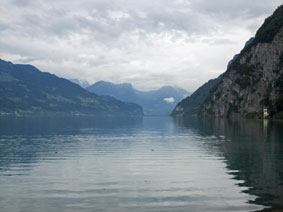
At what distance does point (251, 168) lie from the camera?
4172 cm

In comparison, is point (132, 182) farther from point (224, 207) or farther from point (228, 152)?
point (228, 152)

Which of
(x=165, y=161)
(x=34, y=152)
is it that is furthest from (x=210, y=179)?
(x=34, y=152)

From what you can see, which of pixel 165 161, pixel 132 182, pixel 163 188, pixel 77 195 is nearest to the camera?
pixel 77 195

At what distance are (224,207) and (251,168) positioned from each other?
694 inches

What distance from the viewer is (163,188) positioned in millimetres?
31922

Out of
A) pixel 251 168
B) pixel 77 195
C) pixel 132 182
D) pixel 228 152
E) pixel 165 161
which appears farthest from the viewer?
pixel 228 152

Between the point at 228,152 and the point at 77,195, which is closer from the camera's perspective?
the point at 77,195

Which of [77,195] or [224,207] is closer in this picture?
[224,207]

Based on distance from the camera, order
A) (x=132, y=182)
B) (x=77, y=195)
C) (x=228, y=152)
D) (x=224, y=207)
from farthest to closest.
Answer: (x=228, y=152), (x=132, y=182), (x=77, y=195), (x=224, y=207)

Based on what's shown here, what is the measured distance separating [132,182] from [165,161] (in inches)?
585

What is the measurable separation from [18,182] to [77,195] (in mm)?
8230

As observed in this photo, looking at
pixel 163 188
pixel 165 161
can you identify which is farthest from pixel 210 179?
pixel 165 161

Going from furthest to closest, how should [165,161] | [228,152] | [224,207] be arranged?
[228,152]
[165,161]
[224,207]

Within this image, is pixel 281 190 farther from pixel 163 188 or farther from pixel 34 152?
pixel 34 152
